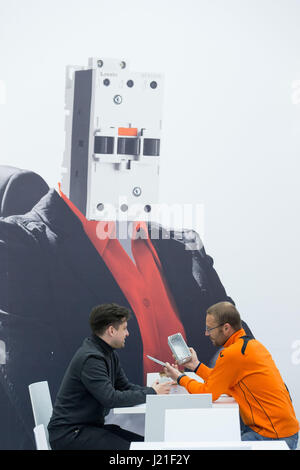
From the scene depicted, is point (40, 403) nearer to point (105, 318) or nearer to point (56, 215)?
point (105, 318)

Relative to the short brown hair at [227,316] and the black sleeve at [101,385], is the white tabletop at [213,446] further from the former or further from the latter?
the short brown hair at [227,316]

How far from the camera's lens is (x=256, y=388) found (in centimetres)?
262

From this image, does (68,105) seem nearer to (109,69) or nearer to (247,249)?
(109,69)

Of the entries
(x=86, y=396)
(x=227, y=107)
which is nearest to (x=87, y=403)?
(x=86, y=396)

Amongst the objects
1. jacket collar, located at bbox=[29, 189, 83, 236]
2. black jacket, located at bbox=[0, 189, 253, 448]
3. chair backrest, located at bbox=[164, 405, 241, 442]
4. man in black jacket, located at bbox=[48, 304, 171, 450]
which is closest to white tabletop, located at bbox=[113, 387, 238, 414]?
man in black jacket, located at bbox=[48, 304, 171, 450]

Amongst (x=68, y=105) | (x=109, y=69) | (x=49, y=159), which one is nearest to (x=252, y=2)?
(x=109, y=69)

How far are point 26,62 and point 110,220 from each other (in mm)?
1057

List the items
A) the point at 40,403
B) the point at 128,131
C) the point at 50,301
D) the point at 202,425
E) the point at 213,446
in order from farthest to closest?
the point at 128,131
the point at 50,301
the point at 40,403
the point at 202,425
the point at 213,446

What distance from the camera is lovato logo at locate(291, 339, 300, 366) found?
372cm

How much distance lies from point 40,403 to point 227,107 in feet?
6.63

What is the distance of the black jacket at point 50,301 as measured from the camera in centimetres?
348

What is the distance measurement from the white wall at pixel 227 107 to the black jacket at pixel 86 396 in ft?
4.57

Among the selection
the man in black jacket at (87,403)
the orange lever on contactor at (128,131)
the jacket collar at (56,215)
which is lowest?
the man in black jacket at (87,403)

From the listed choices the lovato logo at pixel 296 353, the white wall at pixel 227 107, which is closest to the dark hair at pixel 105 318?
the white wall at pixel 227 107
